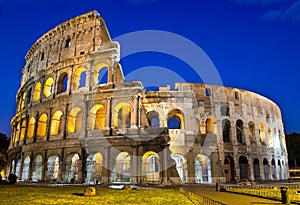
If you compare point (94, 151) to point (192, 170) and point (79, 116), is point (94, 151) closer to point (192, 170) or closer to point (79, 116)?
point (79, 116)

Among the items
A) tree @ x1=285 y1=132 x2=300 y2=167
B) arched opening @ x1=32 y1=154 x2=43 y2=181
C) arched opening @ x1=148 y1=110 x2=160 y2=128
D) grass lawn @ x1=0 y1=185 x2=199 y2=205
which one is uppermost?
arched opening @ x1=148 y1=110 x2=160 y2=128

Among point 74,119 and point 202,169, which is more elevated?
point 74,119

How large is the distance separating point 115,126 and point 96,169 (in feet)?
13.7

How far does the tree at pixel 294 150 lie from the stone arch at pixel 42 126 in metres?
41.3

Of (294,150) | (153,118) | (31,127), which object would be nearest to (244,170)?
(153,118)

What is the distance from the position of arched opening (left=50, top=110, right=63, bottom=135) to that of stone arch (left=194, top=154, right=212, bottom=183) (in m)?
14.2

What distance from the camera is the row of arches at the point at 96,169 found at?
2009cm

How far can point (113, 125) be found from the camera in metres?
21.3

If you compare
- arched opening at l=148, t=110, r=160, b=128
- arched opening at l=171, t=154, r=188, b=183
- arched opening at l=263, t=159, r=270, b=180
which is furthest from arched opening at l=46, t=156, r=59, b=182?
arched opening at l=263, t=159, r=270, b=180

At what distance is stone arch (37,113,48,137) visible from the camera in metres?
24.8

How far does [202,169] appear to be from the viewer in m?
24.6

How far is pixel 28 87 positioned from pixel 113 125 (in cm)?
1423

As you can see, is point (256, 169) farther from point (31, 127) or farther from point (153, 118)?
point (31, 127)

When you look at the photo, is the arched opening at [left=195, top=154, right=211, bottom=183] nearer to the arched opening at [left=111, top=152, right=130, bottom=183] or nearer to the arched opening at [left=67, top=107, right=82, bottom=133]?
the arched opening at [left=111, top=152, right=130, bottom=183]
